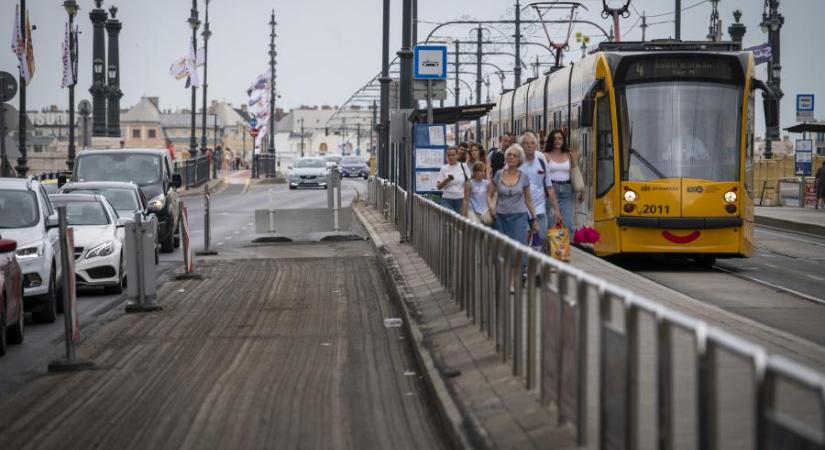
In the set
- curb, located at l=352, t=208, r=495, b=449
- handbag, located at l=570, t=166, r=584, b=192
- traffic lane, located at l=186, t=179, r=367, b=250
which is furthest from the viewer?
traffic lane, located at l=186, t=179, r=367, b=250

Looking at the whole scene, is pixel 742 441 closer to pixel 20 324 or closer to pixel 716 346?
pixel 716 346

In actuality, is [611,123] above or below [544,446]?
above

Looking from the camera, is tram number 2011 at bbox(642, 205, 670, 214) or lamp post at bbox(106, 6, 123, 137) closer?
tram number 2011 at bbox(642, 205, 670, 214)

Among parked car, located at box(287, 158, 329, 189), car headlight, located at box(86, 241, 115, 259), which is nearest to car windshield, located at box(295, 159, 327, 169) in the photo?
parked car, located at box(287, 158, 329, 189)

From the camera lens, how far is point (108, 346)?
14.0 m

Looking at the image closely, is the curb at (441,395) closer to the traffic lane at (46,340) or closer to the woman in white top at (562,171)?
the woman in white top at (562,171)

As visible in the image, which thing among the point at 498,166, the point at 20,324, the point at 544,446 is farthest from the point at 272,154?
the point at 544,446

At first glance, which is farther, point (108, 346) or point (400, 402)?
point (108, 346)

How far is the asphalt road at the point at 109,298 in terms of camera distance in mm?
12852

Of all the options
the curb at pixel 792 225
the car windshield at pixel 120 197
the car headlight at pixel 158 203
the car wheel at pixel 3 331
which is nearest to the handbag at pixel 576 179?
the car wheel at pixel 3 331

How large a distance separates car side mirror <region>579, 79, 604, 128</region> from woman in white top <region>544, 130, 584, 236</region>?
8.83 ft

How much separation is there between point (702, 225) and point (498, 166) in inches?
182

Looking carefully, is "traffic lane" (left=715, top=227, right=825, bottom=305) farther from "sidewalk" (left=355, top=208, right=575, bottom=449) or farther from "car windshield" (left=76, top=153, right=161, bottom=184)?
"car windshield" (left=76, top=153, right=161, bottom=184)

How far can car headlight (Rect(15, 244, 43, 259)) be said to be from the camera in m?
15.9
